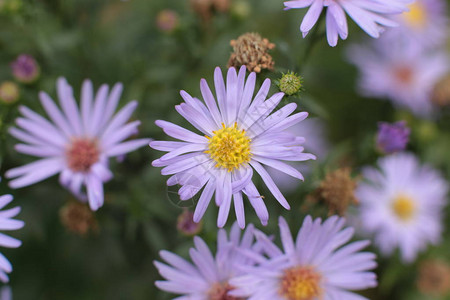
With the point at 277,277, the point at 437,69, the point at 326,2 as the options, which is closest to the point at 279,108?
the point at 326,2

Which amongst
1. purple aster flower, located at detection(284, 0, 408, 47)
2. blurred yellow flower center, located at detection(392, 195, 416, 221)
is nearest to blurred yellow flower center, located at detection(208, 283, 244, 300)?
purple aster flower, located at detection(284, 0, 408, 47)

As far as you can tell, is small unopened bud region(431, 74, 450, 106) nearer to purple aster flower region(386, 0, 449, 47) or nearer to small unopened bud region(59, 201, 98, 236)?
purple aster flower region(386, 0, 449, 47)

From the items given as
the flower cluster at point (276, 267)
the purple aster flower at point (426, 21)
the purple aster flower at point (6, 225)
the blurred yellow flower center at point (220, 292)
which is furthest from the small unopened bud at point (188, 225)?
the purple aster flower at point (426, 21)

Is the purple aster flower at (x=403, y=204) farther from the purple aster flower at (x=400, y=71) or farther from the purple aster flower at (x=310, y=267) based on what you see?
the purple aster flower at (x=310, y=267)

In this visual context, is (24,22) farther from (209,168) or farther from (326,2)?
(326,2)

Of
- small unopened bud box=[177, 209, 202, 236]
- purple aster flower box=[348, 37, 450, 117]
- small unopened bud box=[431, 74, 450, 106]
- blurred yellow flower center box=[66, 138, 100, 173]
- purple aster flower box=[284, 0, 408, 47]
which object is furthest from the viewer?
purple aster flower box=[348, 37, 450, 117]

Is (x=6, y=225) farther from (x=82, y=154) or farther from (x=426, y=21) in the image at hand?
(x=426, y=21)
